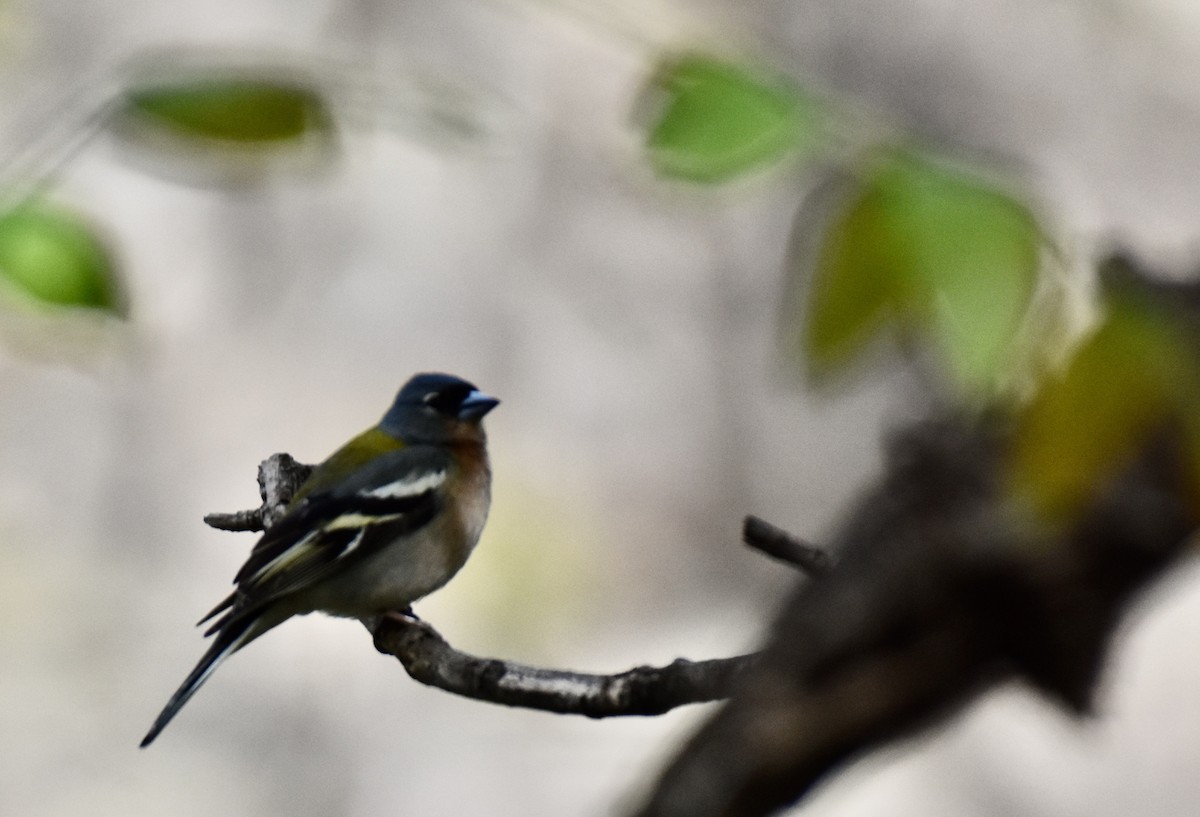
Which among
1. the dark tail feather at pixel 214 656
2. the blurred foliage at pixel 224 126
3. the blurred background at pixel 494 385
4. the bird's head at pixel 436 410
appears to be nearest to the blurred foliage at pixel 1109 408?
the blurred foliage at pixel 224 126

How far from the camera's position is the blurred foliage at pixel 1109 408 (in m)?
0.63

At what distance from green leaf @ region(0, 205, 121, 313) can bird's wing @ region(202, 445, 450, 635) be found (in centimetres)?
151

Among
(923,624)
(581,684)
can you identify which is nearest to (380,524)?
(581,684)

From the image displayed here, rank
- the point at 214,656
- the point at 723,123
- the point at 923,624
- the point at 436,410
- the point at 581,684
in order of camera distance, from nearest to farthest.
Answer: the point at 923,624 < the point at 723,123 < the point at 581,684 < the point at 214,656 < the point at 436,410

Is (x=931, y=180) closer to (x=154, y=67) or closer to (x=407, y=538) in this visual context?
(x=154, y=67)

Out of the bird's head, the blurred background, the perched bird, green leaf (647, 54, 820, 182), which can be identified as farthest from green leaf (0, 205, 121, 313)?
the blurred background

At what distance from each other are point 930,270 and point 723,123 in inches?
8.8

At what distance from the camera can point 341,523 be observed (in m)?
3.25

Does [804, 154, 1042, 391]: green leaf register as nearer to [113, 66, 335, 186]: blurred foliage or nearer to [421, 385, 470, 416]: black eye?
[113, 66, 335, 186]: blurred foliage

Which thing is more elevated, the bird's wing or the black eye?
the black eye

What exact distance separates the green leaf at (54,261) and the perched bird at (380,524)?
1.61 m

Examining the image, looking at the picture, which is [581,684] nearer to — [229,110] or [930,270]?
[229,110]

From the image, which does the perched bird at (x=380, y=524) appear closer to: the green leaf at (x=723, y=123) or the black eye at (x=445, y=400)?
the black eye at (x=445, y=400)

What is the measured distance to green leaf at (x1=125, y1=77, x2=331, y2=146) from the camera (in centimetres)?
117
